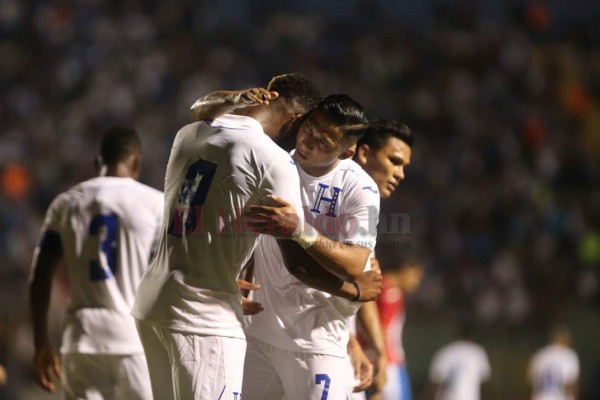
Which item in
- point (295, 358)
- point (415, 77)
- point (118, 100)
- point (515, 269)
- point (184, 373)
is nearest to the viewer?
point (184, 373)

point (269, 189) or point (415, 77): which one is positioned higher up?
point (415, 77)

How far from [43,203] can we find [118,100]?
2512 millimetres

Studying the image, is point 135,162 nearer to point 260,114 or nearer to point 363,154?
point 363,154

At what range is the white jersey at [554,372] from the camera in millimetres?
12359

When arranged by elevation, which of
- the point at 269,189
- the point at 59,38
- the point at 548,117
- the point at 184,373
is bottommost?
the point at 184,373

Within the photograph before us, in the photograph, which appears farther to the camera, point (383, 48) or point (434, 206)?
point (383, 48)

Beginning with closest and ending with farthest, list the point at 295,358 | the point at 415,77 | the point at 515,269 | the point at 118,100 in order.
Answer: the point at 295,358
the point at 515,269
the point at 118,100
the point at 415,77

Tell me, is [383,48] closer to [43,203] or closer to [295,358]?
[43,203]

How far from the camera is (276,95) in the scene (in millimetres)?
4332

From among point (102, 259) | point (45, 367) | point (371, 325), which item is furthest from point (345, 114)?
point (45, 367)

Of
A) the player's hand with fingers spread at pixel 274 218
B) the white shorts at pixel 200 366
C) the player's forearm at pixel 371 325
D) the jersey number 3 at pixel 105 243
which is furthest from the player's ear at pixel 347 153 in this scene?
the jersey number 3 at pixel 105 243

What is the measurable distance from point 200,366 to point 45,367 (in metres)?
1.71

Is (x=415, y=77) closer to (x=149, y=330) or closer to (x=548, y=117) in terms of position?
(x=548, y=117)

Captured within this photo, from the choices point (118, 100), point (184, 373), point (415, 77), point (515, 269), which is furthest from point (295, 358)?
point (415, 77)
